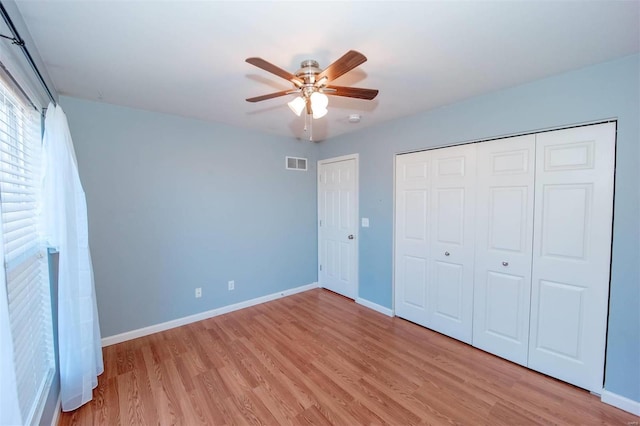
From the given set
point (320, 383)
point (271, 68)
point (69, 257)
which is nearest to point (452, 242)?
point (320, 383)

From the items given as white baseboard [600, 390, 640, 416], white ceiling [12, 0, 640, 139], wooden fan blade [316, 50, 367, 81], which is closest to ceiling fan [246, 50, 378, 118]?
wooden fan blade [316, 50, 367, 81]

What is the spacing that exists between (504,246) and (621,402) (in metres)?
1.22

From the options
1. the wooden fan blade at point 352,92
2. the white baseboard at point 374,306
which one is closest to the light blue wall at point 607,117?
the wooden fan blade at point 352,92

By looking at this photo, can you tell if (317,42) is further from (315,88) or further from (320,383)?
(320,383)

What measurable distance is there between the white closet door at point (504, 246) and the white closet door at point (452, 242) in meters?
0.08

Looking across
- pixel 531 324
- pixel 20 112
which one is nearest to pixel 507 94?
pixel 531 324

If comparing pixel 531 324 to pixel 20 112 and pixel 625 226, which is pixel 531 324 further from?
pixel 20 112

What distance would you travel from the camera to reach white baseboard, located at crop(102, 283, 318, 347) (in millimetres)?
2684

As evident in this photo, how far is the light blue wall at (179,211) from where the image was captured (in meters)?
2.60

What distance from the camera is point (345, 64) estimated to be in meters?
1.41

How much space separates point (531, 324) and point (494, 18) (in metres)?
2.32

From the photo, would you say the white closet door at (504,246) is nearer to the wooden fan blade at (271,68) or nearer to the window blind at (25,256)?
the wooden fan blade at (271,68)

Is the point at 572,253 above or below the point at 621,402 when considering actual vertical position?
above

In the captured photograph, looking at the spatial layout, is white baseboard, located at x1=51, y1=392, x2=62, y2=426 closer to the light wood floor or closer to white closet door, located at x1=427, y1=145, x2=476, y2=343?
the light wood floor
